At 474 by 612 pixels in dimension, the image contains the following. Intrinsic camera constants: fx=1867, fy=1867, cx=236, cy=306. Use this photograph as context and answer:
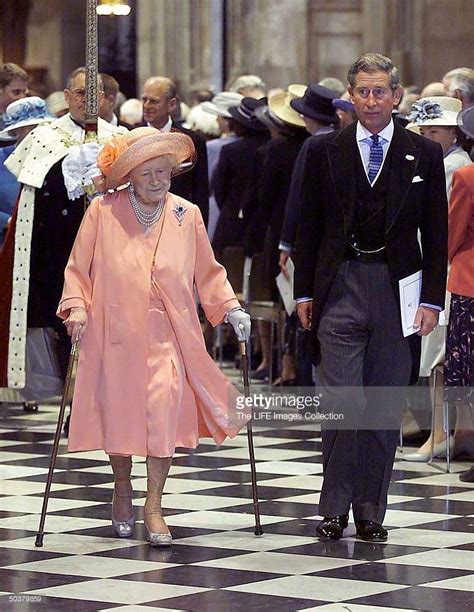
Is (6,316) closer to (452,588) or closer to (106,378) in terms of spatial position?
(106,378)

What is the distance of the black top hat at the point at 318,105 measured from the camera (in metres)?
11.1

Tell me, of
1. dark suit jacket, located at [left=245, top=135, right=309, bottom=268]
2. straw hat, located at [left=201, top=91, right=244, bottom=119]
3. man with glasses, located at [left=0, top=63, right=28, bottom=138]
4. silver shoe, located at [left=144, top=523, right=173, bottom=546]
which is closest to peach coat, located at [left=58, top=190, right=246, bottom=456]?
silver shoe, located at [left=144, top=523, right=173, bottom=546]

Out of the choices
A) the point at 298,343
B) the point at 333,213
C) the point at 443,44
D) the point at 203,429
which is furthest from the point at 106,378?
the point at 443,44

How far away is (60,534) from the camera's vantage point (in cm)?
736

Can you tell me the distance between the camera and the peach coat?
7141 mm

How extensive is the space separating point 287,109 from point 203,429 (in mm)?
5011

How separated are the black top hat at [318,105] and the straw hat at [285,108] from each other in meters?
0.58

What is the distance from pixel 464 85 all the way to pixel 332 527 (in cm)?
391

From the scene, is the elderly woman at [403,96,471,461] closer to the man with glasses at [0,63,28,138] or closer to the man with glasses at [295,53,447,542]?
the man with glasses at [295,53,447,542]

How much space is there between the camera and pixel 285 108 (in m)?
12.0

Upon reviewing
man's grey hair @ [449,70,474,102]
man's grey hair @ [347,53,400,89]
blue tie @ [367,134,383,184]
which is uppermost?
man's grey hair @ [449,70,474,102]

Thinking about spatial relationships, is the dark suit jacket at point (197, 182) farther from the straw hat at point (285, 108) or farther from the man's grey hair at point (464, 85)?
the man's grey hair at point (464, 85)

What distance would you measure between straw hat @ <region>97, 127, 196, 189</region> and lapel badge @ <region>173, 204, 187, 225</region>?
152 millimetres

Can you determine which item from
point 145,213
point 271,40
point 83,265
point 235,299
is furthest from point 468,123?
point 271,40
